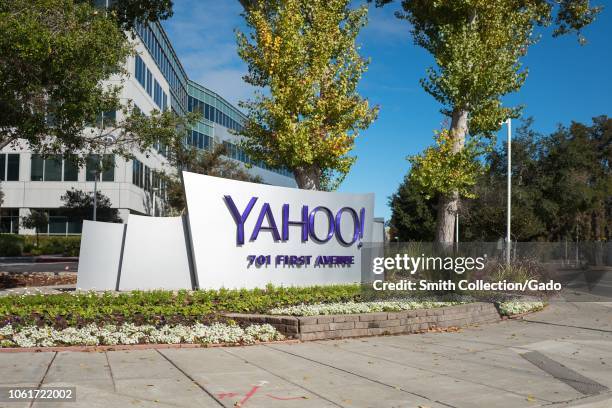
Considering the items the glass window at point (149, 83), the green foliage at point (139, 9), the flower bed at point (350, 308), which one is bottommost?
the flower bed at point (350, 308)

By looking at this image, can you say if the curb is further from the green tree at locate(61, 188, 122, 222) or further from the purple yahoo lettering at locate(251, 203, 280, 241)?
the green tree at locate(61, 188, 122, 222)

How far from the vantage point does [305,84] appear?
19.0 meters

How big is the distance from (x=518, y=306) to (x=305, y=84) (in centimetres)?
873

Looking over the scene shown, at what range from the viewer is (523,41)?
2081 centimetres

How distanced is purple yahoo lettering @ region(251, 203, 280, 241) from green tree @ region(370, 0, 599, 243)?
6.54m

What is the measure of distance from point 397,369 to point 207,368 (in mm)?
2505

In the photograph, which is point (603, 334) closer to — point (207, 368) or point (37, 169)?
point (207, 368)

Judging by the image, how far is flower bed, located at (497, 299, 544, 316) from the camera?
14.7 m

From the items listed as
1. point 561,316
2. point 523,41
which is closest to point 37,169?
point 523,41

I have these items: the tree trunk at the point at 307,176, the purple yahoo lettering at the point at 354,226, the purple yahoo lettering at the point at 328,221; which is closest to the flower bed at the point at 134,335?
the purple yahoo lettering at the point at 328,221

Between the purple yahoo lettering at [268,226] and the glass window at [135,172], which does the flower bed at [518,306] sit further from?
the glass window at [135,172]

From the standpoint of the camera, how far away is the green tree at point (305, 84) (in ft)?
62.6

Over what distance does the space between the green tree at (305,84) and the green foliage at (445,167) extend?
89.1 inches

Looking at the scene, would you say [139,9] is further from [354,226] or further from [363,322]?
[363,322]
